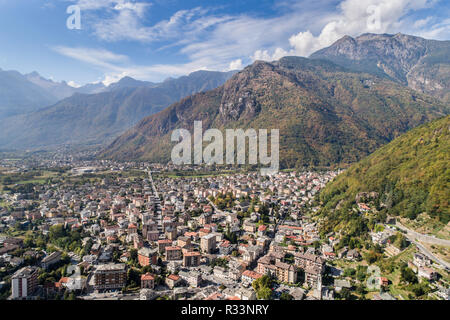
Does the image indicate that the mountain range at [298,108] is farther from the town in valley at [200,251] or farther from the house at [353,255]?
the house at [353,255]

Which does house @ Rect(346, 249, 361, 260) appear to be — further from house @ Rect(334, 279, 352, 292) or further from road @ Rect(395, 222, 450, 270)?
road @ Rect(395, 222, 450, 270)

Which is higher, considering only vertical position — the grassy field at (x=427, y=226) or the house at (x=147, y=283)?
the grassy field at (x=427, y=226)

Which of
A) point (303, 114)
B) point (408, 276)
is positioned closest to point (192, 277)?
point (408, 276)

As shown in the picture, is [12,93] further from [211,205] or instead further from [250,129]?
[211,205]

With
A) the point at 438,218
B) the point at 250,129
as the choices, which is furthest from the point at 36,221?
the point at 250,129

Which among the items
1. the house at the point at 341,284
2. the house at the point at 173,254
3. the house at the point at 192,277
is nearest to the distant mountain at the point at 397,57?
the house at the point at 341,284

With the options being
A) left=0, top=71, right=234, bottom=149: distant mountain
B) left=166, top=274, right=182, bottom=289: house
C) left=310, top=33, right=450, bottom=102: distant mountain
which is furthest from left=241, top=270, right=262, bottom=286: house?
left=310, top=33, right=450, bottom=102: distant mountain
